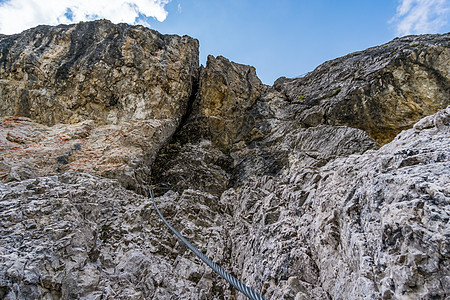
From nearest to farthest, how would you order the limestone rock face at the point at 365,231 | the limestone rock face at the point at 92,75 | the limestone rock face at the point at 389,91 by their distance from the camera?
the limestone rock face at the point at 365,231, the limestone rock face at the point at 389,91, the limestone rock face at the point at 92,75

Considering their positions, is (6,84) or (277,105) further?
(277,105)

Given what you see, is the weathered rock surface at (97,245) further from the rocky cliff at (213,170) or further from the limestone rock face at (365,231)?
the limestone rock face at (365,231)

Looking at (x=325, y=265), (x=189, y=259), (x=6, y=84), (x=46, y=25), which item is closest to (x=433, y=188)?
(x=325, y=265)

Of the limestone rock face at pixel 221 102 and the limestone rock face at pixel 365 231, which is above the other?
the limestone rock face at pixel 221 102

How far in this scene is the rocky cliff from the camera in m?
4.14

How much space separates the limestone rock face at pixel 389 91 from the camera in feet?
44.4

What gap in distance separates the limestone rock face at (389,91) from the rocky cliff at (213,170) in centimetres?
8

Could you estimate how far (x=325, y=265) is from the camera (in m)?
4.75

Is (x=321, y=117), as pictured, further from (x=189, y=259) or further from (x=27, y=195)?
(x=27, y=195)

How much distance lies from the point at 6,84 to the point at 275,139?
19367 millimetres

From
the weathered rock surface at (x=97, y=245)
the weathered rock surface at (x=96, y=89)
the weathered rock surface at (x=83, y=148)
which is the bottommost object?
the weathered rock surface at (x=97, y=245)

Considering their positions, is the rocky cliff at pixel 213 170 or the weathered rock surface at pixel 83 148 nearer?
the rocky cliff at pixel 213 170

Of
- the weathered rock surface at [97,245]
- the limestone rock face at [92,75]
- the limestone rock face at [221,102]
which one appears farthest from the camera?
the limestone rock face at [221,102]

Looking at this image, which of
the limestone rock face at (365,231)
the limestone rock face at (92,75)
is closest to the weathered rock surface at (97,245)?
the limestone rock face at (365,231)
